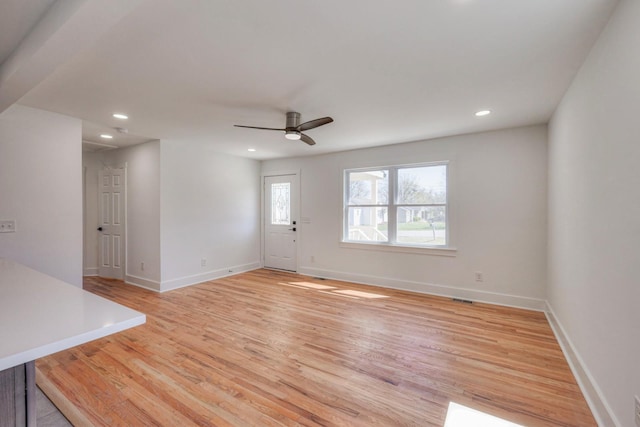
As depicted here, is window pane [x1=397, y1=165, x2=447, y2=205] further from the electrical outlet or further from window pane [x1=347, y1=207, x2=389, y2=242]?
the electrical outlet

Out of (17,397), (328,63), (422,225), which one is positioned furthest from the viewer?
(422,225)

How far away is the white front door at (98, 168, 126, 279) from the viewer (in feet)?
16.5

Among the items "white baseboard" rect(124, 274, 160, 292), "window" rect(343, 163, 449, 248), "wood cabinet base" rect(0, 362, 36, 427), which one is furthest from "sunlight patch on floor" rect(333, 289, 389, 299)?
"wood cabinet base" rect(0, 362, 36, 427)

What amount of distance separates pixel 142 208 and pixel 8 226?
185cm

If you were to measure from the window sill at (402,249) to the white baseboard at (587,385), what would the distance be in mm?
1556

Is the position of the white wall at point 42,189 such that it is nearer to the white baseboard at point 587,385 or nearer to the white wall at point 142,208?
the white wall at point 142,208

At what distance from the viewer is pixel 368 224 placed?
5.06 meters

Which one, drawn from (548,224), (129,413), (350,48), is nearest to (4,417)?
(129,413)

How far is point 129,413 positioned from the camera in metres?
1.79

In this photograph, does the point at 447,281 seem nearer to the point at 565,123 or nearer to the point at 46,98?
the point at 565,123

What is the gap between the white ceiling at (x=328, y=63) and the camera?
1582mm

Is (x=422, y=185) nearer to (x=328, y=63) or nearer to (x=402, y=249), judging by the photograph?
(x=402, y=249)

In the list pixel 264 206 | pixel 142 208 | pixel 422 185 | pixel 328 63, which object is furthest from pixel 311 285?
pixel 328 63

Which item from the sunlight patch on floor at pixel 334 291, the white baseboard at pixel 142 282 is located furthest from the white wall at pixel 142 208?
the sunlight patch on floor at pixel 334 291
